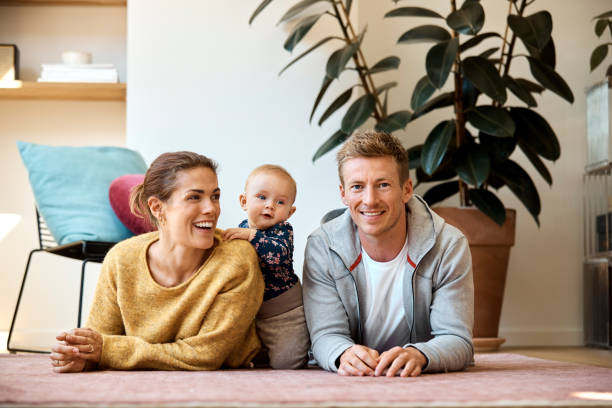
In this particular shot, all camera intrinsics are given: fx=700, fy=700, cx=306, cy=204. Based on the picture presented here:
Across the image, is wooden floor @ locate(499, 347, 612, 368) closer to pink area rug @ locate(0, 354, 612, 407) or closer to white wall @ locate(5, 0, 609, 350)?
pink area rug @ locate(0, 354, 612, 407)

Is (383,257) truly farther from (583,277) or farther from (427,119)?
(583,277)

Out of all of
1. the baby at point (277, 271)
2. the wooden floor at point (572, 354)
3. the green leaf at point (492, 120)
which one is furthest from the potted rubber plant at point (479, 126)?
the baby at point (277, 271)

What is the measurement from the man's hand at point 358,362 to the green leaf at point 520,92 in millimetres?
→ 1612

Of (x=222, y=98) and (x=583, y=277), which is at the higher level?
(x=222, y=98)

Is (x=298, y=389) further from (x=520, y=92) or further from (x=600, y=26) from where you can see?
(x=600, y=26)

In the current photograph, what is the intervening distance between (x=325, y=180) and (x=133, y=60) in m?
1.07

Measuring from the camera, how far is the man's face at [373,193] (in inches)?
73.5

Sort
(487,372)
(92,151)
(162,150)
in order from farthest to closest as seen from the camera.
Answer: (162,150) → (92,151) → (487,372)

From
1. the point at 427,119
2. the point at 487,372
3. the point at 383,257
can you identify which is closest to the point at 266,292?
the point at 383,257

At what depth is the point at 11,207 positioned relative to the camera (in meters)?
3.56

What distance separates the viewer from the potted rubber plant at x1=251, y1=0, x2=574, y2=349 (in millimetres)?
2865

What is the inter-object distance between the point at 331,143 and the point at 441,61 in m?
0.64

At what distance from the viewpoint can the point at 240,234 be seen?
1.98 m

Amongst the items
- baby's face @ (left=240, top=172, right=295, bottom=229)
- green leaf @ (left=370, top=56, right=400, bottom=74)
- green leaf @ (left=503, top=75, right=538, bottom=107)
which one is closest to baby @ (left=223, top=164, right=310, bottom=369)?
baby's face @ (left=240, top=172, right=295, bottom=229)
